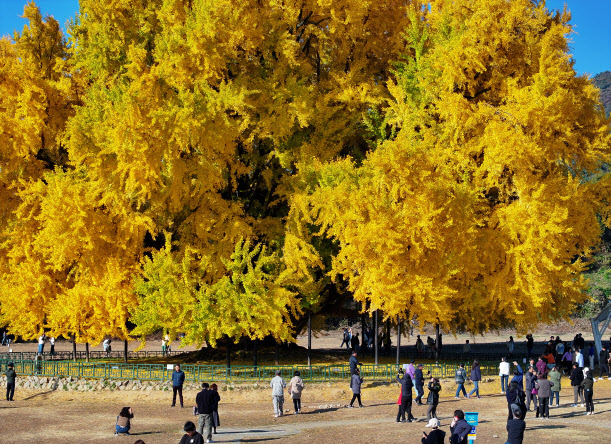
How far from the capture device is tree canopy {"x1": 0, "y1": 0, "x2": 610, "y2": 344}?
2761 cm

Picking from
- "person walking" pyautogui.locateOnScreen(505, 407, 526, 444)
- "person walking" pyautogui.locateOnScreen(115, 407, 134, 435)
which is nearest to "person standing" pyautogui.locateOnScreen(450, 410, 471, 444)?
"person walking" pyautogui.locateOnScreen(505, 407, 526, 444)

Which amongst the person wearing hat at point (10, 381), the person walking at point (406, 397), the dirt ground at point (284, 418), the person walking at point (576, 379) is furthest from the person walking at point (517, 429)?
the person wearing hat at point (10, 381)

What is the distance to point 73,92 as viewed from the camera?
1367 inches

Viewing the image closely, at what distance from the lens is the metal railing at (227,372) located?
88.6 ft

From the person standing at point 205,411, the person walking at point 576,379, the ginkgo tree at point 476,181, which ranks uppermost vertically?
the ginkgo tree at point 476,181

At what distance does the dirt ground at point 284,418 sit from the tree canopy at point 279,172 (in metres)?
3.03

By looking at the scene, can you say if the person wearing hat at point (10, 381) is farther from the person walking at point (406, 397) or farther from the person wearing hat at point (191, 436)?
the person wearing hat at point (191, 436)

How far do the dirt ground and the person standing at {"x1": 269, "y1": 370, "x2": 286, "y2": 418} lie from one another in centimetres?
33

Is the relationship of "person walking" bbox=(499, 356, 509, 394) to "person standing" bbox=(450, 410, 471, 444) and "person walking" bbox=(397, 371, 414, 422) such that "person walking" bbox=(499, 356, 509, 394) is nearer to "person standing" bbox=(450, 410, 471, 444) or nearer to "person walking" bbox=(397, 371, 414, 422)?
"person walking" bbox=(397, 371, 414, 422)

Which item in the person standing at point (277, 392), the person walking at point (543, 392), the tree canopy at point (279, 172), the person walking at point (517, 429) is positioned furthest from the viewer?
the tree canopy at point (279, 172)

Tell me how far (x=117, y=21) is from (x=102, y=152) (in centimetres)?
774

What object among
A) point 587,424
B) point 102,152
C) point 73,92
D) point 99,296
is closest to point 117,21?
point 73,92

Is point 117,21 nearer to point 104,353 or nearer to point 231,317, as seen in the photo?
point 231,317

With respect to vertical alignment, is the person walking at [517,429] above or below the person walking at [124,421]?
above
